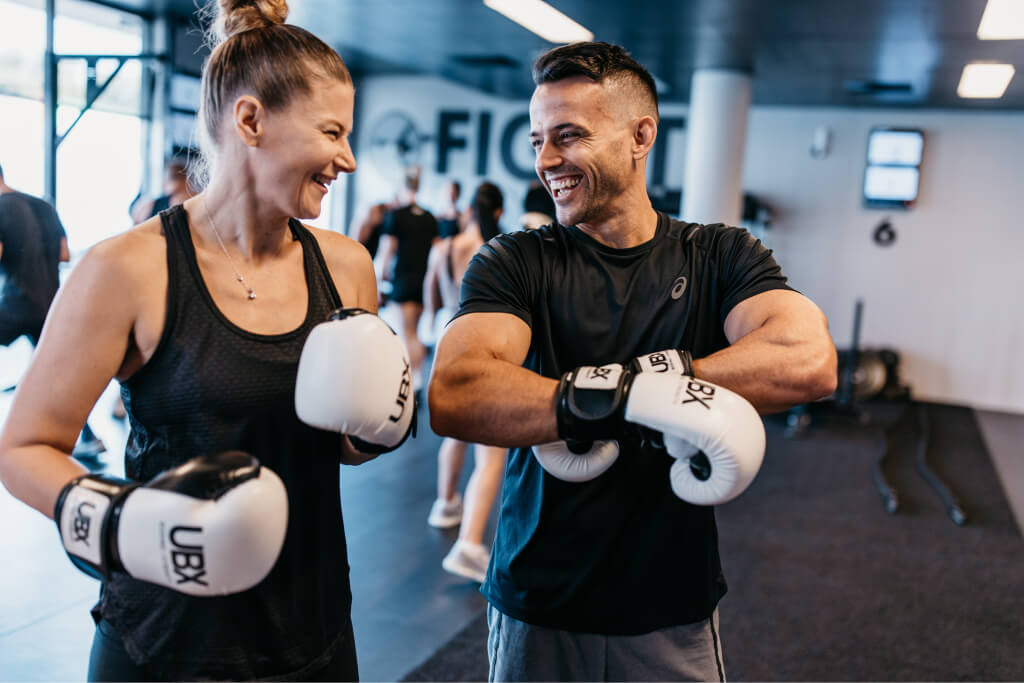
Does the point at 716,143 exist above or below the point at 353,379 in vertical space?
above

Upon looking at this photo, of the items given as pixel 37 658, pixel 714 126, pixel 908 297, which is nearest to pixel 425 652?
pixel 37 658

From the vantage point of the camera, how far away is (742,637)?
114 inches

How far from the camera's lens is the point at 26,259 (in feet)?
10.2

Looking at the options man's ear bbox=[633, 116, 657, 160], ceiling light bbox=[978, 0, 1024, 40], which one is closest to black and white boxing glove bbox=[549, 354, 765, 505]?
man's ear bbox=[633, 116, 657, 160]

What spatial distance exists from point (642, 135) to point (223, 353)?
84 centimetres

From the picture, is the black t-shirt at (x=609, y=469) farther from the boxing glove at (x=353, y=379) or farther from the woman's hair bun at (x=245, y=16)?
the woman's hair bun at (x=245, y=16)

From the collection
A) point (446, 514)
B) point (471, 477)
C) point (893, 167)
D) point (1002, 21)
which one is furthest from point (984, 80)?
point (446, 514)

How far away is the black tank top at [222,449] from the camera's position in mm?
1066

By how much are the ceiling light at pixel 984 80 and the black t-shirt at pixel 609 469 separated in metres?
5.31

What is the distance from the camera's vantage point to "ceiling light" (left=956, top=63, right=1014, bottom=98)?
5.66m

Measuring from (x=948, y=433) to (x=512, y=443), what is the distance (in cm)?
644

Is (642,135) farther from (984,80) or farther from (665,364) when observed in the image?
(984,80)

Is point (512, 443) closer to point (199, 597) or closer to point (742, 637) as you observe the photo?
point (199, 597)

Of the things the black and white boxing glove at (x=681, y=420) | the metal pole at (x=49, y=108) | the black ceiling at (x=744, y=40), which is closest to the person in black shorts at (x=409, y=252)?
the black ceiling at (x=744, y=40)
